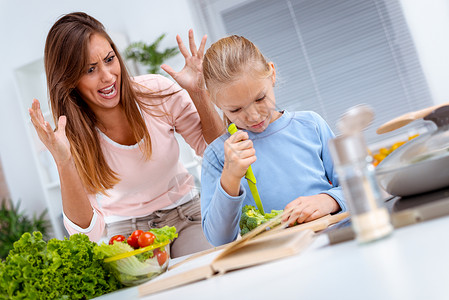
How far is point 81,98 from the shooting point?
1870mm

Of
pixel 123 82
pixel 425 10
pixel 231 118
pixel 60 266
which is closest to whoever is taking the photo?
pixel 60 266

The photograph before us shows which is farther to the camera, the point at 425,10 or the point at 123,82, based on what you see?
the point at 425,10

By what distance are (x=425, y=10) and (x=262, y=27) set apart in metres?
1.40

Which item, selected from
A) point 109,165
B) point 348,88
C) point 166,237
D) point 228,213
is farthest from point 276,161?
point 348,88

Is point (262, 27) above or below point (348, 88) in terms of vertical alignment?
above

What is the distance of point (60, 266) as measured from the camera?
102cm

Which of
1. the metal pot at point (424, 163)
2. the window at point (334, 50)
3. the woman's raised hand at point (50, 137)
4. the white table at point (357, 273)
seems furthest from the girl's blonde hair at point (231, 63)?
the window at point (334, 50)

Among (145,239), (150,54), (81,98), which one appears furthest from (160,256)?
(150,54)

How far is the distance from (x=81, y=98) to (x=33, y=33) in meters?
3.55

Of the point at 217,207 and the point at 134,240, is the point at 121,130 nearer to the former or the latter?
the point at 217,207

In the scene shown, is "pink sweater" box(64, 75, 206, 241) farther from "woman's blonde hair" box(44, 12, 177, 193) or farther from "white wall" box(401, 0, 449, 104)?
"white wall" box(401, 0, 449, 104)

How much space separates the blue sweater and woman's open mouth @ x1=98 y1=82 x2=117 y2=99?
17.6 inches

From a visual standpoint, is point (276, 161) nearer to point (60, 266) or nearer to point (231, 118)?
point (231, 118)

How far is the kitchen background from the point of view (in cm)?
417
